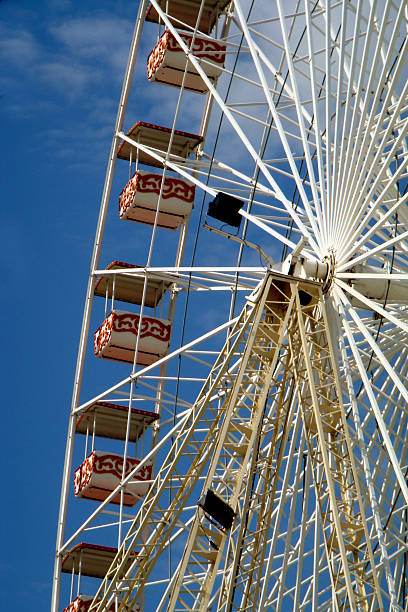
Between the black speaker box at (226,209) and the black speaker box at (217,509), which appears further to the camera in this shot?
the black speaker box at (226,209)

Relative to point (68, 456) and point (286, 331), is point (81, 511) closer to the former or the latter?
point (68, 456)

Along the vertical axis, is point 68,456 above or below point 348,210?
below

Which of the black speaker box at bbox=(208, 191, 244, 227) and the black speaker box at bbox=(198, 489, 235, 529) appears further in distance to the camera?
the black speaker box at bbox=(208, 191, 244, 227)

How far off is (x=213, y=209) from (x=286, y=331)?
2.43 meters

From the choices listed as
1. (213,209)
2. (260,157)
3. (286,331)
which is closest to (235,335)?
(286,331)

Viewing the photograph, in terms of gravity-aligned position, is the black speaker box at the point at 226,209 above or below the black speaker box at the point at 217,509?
above

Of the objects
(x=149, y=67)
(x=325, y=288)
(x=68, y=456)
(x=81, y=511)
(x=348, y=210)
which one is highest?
(x=149, y=67)

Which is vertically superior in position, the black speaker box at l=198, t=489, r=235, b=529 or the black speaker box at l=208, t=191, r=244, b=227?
the black speaker box at l=208, t=191, r=244, b=227

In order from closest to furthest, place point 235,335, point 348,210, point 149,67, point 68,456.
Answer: point 348,210 < point 235,335 < point 68,456 < point 149,67

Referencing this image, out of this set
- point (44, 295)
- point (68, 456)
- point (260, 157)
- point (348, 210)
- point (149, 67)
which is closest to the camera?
point (348, 210)

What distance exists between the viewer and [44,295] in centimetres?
9119

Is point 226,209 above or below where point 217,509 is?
above

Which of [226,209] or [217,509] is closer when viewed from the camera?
[217,509]

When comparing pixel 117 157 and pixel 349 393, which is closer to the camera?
pixel 349 393
